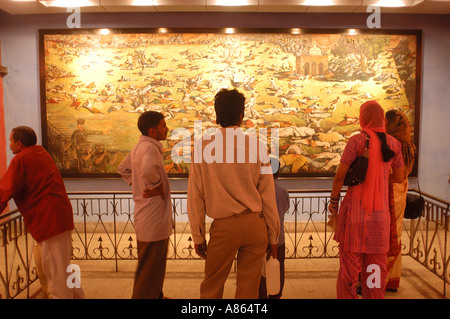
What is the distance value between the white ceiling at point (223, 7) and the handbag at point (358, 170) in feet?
13.0

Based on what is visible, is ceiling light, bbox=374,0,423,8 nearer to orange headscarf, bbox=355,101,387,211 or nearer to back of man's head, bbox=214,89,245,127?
orange headscarf, bbox=355,101,387,211

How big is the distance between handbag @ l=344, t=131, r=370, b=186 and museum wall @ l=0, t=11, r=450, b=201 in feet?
12.2

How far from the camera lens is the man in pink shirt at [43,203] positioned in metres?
3.01

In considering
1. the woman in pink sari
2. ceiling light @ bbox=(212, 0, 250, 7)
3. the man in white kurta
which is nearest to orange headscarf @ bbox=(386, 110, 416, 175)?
the woman in pink sari

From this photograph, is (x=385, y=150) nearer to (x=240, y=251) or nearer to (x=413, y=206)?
(x=413, y=206)

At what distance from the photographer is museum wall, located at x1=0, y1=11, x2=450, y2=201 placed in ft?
20.8

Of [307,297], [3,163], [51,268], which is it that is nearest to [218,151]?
[51,268]

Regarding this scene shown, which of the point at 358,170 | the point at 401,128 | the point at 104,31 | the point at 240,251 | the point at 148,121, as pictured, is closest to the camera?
the point at 240,251

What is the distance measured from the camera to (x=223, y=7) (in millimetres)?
6098

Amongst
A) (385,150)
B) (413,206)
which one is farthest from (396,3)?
(385,150)

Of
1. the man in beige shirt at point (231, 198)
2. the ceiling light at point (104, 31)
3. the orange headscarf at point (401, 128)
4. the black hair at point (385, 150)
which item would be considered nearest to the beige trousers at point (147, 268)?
the man in beige shirt at point (231, 198)

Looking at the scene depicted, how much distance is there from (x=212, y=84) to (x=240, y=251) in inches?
176

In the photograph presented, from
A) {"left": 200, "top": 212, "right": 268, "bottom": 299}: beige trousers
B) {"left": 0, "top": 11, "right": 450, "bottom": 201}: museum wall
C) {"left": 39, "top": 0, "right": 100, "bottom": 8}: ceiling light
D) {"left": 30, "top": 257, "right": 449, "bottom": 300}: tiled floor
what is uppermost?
{"left": 39, "top": 0, "right": 100, "bottom": 8}: ceiling light

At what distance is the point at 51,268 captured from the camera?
3096 mm
